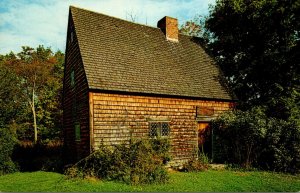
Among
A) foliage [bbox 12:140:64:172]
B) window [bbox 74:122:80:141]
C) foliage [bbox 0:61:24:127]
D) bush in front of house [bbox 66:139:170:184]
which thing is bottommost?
foliage [bbox 12:140:64:172]

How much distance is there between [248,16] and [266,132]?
9.50m

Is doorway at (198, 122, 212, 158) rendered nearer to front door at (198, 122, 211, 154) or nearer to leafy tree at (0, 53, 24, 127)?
front door at (198, 122, 211, 154)

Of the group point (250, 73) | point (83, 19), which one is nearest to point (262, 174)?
point (250, 73)

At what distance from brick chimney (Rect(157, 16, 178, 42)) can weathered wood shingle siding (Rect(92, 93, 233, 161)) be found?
5.92m

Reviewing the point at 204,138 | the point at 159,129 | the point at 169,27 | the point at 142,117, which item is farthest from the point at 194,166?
the point at 169,27

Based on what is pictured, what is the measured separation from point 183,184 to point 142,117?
462cm

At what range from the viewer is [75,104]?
50.0 feet

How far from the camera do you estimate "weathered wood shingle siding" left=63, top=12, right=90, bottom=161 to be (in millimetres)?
13352

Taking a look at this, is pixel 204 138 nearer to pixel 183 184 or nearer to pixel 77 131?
pixel 183 184

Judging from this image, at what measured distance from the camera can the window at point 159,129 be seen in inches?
564

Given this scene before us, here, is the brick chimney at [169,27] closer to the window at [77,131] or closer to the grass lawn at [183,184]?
the window at [77,131]

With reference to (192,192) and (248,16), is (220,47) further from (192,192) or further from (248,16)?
(192,192)

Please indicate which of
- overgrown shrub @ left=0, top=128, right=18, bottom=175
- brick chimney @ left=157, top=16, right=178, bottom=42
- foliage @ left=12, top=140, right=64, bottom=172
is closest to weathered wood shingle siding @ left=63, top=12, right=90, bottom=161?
foliage @ left=12, top=140, right=64, bottom=172

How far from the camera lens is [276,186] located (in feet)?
33.8
